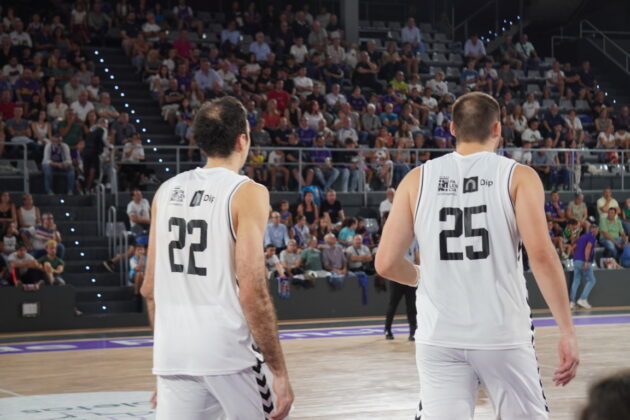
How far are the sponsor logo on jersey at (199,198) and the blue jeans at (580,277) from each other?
54.2ft

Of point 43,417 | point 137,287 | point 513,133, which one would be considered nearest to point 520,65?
point 513,133

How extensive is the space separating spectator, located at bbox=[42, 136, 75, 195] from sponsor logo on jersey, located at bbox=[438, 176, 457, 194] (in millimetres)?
14458

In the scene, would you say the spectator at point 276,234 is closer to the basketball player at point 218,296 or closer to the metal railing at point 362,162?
the metal railing at point 362,162

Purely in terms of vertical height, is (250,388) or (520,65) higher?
(520,65)

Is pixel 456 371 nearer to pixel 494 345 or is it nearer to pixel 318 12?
pixel 494 345

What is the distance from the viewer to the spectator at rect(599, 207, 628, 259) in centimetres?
2083

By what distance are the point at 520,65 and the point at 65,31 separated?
12133 millimetres

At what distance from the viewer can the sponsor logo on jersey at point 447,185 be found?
425 cm

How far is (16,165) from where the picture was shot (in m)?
18.4

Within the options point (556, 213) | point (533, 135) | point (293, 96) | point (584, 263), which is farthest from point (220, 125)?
point (533, 135)

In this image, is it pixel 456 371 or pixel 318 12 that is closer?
pixel 456 371

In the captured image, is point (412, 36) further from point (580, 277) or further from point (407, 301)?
point (407, 301)

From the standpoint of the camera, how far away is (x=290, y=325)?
1642cm

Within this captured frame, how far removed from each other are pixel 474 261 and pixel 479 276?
6cm
